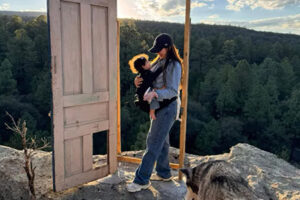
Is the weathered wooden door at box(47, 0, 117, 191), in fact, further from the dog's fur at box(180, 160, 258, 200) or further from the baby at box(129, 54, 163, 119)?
the dog's fur at box(180, 160, 258, 200)

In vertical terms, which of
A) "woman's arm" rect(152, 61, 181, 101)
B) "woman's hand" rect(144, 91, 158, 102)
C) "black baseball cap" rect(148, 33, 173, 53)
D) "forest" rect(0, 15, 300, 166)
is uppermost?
"black baseball cap" rect(148, 33, 173, 53)

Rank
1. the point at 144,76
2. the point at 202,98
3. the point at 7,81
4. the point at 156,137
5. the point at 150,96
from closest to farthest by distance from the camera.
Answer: the point at 150,96 < the point at 144,76 < the point at 156,137 < the point at 7,81 < the point at 202,98

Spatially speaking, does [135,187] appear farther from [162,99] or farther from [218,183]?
[218,183]

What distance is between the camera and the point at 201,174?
2.28m

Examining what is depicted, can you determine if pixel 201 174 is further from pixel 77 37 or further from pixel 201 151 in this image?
pixel 201 151

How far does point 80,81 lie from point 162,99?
3.52 ft

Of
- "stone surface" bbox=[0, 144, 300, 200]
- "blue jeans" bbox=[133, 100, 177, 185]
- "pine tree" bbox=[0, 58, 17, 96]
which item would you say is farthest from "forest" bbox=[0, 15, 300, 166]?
"blue jeans" bbox=[133, 100, 177, 185]

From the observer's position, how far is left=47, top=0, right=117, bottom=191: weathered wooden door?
10.4 ft

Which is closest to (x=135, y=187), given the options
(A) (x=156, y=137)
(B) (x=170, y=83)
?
(A) (x=156, y=137)

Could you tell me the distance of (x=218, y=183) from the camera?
206 centimetres

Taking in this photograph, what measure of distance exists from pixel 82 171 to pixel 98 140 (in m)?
23.3

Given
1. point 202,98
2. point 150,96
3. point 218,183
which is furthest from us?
point 202,98

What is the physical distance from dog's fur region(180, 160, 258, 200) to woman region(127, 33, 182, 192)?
0.98 m

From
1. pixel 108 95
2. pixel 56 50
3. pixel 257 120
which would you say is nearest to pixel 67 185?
pixel 108 95
